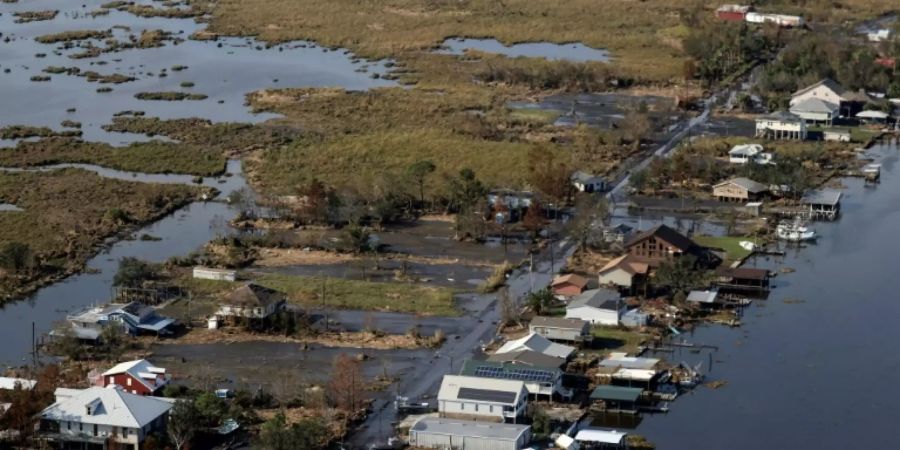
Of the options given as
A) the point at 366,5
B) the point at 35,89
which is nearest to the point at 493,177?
the point at 35,89

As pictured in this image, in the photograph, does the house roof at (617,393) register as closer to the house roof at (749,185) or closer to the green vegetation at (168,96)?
the house roof at (749,185)

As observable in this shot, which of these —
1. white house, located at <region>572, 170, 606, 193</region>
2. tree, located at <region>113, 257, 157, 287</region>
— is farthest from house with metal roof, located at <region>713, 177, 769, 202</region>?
tree, located at <region>113, 257, 157, 287</region>

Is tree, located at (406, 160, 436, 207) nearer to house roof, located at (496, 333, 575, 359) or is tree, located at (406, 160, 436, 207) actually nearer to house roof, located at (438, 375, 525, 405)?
house roof, located at (496, 333, 575, 359)

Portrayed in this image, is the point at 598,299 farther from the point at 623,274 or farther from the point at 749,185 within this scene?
the point at 749,185

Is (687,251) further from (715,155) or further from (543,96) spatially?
(543,96)

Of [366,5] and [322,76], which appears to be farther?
[366,5]

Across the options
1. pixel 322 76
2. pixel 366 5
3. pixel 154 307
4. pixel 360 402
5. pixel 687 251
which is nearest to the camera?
pixel 360 402

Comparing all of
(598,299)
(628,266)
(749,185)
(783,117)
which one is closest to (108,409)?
(598,299)
